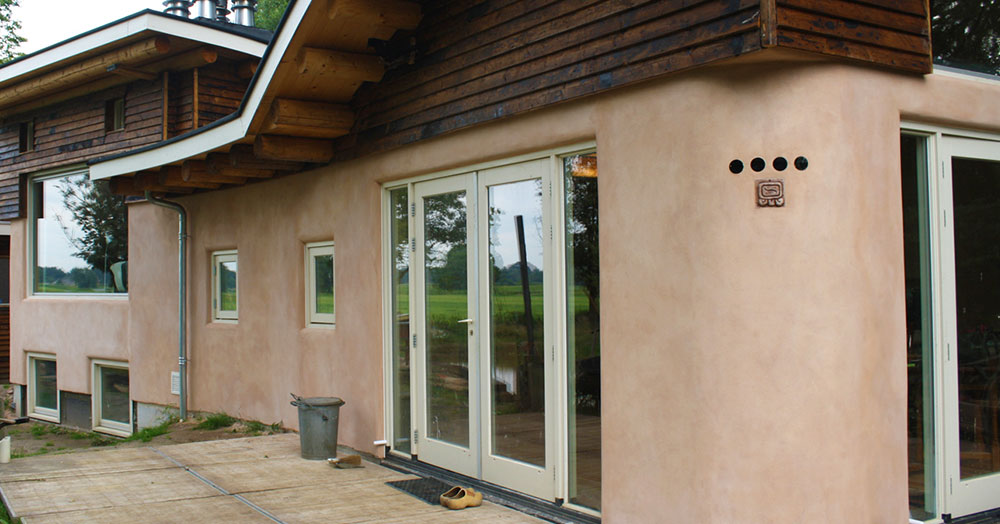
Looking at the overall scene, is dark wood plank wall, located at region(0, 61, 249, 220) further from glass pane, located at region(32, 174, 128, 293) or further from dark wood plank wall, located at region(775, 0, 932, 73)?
dark wood plank wall, located at region(775, 0, 932, 73)

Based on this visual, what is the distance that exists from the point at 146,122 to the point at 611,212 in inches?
345

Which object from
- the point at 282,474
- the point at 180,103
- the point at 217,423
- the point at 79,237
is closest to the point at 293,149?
the point at 282,474

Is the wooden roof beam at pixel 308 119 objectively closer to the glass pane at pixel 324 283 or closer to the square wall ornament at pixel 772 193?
the glass pane at pixel 324 283

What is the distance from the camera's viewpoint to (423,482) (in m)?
6.57

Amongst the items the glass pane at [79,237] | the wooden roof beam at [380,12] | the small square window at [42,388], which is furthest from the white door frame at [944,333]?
the small square window at [42,388]

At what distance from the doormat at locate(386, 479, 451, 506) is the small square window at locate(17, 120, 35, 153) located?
10.6 meters

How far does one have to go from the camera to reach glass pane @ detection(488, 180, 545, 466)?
578 cm

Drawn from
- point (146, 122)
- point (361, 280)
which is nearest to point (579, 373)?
point (361, 280)

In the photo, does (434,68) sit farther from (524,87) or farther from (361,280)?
(361,280)

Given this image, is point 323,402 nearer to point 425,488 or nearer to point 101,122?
point 425,488

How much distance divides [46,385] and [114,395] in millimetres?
2246

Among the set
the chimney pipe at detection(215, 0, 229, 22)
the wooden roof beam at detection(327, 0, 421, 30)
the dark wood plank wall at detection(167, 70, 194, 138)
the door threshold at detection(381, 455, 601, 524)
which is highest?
the chimney pipe at detection(215, 0, 229, 22)

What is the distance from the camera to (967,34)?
5.23m

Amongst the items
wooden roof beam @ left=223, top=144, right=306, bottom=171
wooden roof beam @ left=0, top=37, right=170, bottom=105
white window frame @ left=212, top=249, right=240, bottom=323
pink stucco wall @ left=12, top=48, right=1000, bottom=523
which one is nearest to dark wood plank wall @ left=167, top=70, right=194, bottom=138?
wooden roof beam @ left=0, top=37, right=170, bottom=105
